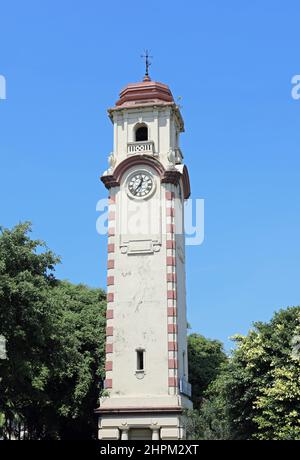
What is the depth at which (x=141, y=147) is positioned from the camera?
38.2 m

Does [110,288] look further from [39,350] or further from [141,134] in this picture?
[141,134]

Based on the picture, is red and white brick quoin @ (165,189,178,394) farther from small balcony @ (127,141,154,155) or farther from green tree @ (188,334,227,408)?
green tree @ (188,334,227,408)

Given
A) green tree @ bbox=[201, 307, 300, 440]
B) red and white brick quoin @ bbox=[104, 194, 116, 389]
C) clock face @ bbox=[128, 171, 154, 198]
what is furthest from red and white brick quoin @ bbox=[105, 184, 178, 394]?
green tree @ bbox=[201, 307, 300, 440]

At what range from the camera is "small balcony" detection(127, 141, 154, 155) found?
125 ft

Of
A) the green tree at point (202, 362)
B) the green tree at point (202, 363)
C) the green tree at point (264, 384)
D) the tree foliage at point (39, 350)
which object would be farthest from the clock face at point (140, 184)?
the green tree at point (202, 362)

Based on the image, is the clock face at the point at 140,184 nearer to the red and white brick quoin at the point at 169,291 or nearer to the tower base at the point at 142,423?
the red and white brick quoin at the point at 169,291

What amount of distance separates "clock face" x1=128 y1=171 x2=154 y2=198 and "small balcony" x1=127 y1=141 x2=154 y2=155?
4.02ft

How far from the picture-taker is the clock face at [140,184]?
37469 millimetres

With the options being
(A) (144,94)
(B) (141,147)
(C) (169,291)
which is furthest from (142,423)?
(A) (144,94)

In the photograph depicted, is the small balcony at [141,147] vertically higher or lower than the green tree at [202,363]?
higher

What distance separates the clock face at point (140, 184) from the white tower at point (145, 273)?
0.05 metres

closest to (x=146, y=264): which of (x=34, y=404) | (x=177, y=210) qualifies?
(x=177, y=210)
